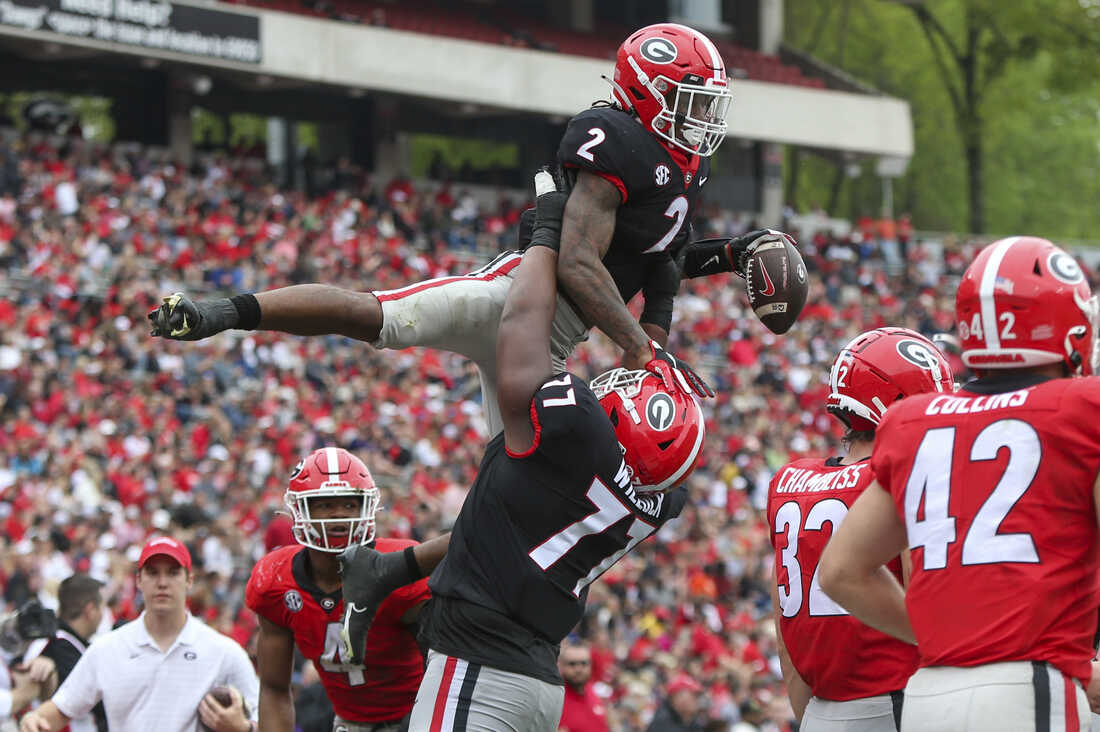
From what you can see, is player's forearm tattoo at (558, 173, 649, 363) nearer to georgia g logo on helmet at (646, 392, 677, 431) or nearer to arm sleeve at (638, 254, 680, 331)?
georgia g logo on helmet at (646, 392, 677, 431)

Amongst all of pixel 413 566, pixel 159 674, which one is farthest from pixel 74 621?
pixel 413 566

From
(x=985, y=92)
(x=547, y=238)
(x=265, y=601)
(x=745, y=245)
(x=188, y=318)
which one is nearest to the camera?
(x=188, y=318)

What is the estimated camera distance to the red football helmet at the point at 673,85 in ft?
16.3

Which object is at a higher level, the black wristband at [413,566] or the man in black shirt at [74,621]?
the black wristband at [413,566]

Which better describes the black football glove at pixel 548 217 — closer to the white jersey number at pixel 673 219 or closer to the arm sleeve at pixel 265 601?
the white jersey number at pixel 673 219

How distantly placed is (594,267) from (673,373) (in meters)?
0.41

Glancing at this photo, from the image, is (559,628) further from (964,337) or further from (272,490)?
(272,490)

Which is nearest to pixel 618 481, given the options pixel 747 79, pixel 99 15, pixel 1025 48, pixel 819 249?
pixel 99 15

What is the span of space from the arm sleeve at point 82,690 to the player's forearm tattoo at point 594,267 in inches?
111

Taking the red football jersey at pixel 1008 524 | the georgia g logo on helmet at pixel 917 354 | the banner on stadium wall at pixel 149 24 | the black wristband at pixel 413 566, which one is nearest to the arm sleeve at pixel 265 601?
the black wristband at pixel 413 566

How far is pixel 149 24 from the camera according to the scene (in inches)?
876

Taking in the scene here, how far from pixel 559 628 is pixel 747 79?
27.0 m

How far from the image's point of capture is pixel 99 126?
3622cm

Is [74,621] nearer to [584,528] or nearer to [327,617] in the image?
[327,617]
